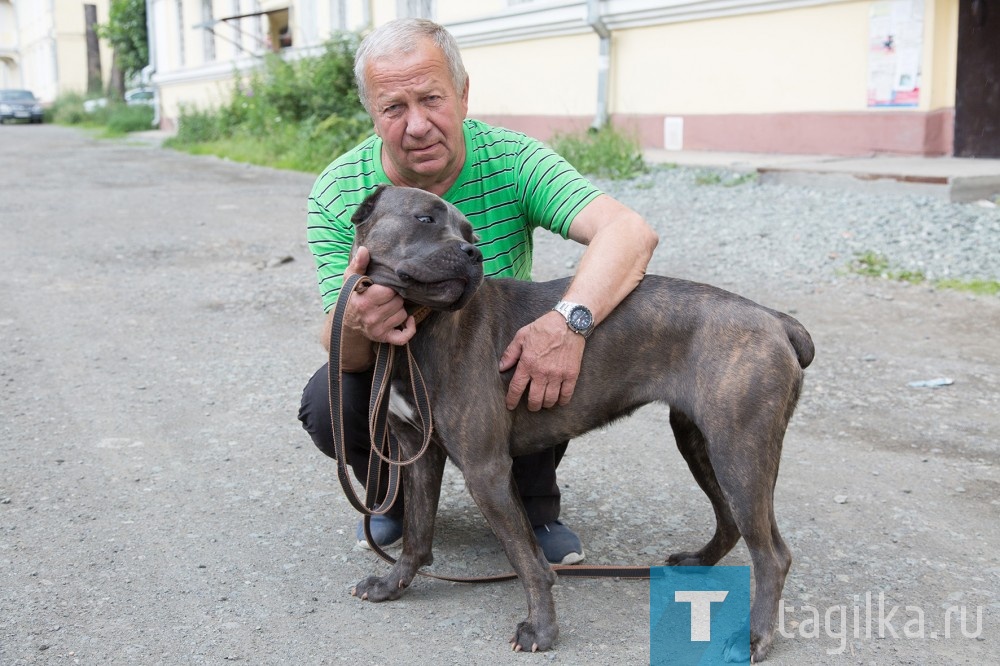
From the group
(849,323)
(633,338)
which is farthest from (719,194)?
(633,338)

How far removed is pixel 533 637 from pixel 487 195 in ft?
4.84

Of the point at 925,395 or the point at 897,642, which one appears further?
the point at 925,395

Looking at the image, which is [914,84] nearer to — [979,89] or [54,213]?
[979,89]

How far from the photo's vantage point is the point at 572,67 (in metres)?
14.2

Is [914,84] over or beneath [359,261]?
over

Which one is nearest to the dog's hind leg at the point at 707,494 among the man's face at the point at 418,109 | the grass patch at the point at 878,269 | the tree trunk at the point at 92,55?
the man's face at the point at 418,109

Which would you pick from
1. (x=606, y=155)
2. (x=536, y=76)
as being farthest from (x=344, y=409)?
(x=536, y=76)

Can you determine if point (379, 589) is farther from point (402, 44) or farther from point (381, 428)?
point (402, 44)

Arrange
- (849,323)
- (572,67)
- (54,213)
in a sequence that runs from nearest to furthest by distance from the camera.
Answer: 1. (849,323)
2. (54,213)
3. (572,67)

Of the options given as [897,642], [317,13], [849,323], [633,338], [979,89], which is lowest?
[897,642]

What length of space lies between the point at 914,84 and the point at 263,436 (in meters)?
7.68

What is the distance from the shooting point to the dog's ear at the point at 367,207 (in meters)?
2.96

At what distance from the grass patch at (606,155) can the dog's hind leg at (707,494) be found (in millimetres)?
7845

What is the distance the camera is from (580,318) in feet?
9.81
